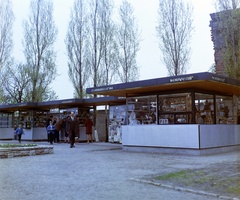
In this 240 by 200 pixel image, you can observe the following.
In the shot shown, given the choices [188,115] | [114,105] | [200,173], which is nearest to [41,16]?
[114,105]

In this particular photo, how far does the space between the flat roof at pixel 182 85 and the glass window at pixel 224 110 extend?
1.20 feet

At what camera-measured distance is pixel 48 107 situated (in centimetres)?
2562

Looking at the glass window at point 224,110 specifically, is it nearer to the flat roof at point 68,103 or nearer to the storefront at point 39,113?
the flat roof at point 68,103

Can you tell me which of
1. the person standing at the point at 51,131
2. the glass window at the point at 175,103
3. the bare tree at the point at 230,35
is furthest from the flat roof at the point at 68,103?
the bare tree at the point at 230,35

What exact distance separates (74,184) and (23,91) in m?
36.8

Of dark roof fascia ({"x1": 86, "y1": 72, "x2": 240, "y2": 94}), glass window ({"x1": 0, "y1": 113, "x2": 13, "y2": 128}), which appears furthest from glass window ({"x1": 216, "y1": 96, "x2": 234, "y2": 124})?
glass window ({"x1": 0, "y1": 113, "x2": 13, "y2": 128})

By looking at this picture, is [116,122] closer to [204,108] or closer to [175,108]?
[175,108]

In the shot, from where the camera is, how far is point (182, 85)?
13797 mm

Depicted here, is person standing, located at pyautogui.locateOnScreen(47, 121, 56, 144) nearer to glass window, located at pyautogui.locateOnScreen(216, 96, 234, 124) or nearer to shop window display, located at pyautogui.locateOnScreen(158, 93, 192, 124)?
shop window display, located at pyautogui.locateOnScreen(158, 93, 192, 124)

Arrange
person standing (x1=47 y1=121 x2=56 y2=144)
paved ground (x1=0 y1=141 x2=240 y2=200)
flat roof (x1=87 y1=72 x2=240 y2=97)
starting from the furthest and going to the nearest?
person standing (x1=47 y1=121 x2=56 y2=144), flat roof (x1=87 y1=72 x2=240 y2=97), paved ground (x1=0 y1=141 x2=240 y2=200)

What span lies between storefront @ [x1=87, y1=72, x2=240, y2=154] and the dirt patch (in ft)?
13.1

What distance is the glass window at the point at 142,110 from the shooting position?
15.4m

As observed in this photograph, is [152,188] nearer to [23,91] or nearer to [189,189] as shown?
[189,189]

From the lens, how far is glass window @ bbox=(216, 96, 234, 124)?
15.6 metres
